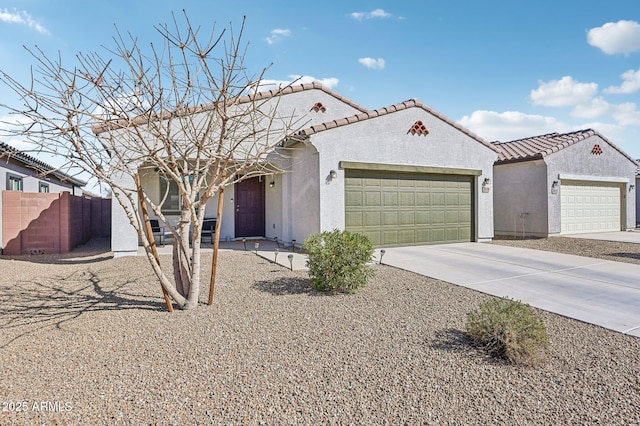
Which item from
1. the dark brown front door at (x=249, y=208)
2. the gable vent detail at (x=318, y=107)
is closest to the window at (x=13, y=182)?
the dark brown front door at (x=249, y=208)

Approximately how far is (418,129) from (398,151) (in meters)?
1.05

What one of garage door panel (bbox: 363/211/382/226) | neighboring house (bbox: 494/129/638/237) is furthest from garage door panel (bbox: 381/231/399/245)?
neighboring house (bbox: 494/129/638/237)

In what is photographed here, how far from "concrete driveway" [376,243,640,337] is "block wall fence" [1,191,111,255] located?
10081mm

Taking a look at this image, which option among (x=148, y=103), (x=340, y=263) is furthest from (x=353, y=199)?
(x=148, y=103)

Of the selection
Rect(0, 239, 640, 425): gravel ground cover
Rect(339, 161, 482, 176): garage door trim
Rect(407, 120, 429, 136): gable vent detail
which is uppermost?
Rect(407, 120, 429, 136): gable vent detail

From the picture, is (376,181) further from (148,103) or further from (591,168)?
(591,168)

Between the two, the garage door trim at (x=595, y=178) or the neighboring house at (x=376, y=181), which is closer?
the neighboring house at (x=376, y=181)

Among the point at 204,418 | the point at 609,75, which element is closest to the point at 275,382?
the point at 204,418

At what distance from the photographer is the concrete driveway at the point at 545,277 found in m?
5.02

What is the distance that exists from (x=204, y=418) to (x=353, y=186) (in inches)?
338

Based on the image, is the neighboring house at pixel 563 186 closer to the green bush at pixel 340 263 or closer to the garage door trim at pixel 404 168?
the garage door trim at pixel 404 168

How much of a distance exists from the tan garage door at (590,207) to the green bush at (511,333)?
13.6 m

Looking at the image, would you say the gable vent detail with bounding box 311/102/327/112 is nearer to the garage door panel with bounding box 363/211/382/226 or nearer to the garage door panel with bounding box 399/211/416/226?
the garage door panel with bounding box 363/211/382/226

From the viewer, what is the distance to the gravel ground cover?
2.70 metres
